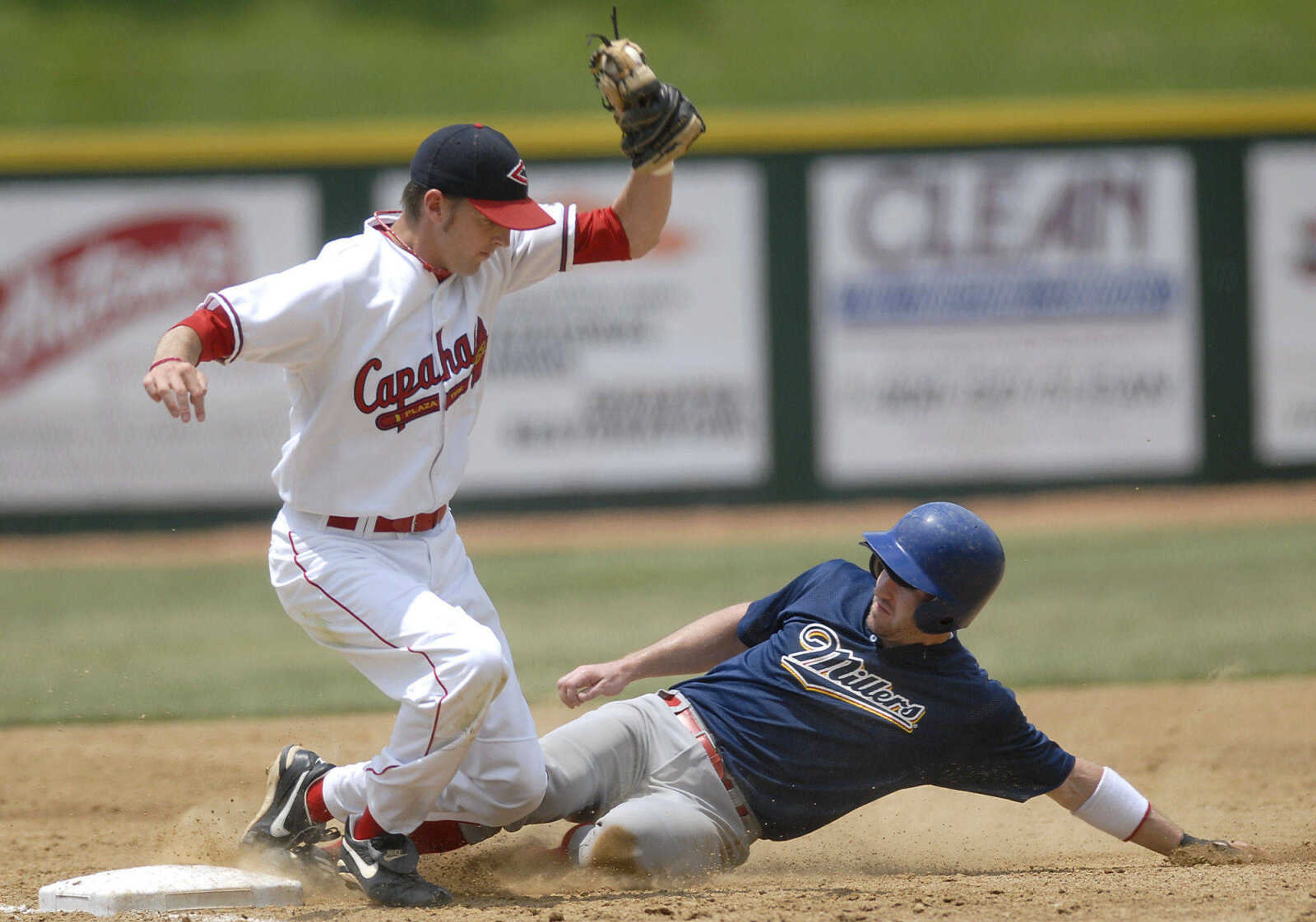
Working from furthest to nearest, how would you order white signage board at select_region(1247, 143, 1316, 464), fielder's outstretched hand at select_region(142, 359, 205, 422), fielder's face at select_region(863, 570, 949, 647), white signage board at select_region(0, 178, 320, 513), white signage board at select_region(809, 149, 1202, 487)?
white signage board at select_region(1247, 143, 1316, 464) < white signage board at select_region(809, 149, 1202, 487) < white signage board at select_region(0, 178, 320, 513) < fielder's face at select_region(863, 570, 949, 647) < fielder's outstretched hand at select_region(142, 359, 205, 422)

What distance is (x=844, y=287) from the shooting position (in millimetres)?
10844

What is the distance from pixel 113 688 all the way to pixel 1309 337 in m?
8.90

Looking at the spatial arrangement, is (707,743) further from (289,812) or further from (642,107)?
(642,107)

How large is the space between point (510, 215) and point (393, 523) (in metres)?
0.76

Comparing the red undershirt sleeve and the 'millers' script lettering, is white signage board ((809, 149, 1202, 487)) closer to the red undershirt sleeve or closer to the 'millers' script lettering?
the 'millers' script lettering

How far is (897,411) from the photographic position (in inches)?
424

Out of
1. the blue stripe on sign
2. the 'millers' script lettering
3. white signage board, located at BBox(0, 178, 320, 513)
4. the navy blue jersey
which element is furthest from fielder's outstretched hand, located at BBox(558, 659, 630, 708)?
the blue stripe on sign

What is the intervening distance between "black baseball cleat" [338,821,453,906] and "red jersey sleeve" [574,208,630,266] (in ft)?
4.84

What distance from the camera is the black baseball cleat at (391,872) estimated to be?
3170 millimetres

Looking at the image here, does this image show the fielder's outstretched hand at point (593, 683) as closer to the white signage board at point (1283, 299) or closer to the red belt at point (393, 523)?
the red belt at point (393, 523)

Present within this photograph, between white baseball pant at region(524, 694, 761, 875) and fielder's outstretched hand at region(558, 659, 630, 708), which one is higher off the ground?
fielder's outstretched hand at region(558, 659, 630, 708)

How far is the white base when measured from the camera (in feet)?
10.2

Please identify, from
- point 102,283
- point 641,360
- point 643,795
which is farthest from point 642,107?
point 102,283

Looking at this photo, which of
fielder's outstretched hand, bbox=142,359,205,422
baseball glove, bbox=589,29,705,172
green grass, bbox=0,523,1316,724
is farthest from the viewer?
green grass, bbox=0,523,1316,724
